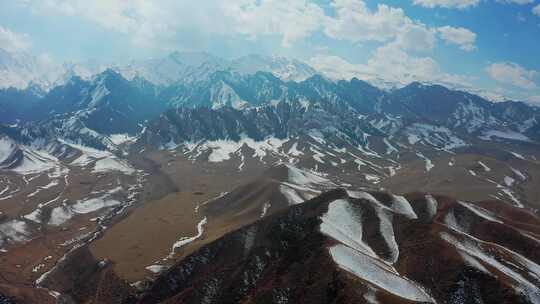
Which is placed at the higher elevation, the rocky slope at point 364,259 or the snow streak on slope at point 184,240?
the rocky slope at point 364,259

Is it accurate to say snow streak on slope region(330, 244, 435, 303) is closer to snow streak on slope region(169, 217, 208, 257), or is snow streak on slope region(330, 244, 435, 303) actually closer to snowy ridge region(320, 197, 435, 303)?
snowy ridge region(320, 197, 435, 303)

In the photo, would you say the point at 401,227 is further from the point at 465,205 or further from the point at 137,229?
the point at 137,229

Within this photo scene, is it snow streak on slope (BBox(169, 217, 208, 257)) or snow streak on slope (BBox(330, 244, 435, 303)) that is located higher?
snow streak on slope (BBox(330, 244, 435, 303))

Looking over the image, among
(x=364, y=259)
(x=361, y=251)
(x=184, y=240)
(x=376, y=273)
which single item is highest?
(x=376, y=273)

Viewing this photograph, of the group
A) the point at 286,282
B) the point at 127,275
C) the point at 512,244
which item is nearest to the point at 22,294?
the point at 127,275

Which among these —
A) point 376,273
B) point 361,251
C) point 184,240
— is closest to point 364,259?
point 376,273

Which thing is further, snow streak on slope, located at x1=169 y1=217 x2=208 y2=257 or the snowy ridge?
snow streak on slope, located at x1=169 y1=217 x2=208 y2=257

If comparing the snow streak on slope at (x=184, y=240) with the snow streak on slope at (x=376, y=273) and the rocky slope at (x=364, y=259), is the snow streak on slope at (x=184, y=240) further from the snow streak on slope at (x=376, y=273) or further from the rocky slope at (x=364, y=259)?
the snow streak on slope at (x=376, y=273)

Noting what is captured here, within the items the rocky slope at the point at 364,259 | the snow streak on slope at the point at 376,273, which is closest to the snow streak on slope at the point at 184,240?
the rocky slope at the point at 364,259

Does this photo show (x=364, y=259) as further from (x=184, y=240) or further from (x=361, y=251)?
(x=184, y=240)

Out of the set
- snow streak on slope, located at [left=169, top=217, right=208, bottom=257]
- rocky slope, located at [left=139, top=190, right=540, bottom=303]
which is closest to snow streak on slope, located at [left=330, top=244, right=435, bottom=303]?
rocky slope, located at [left=139, top=190, right=540, bottom=303]

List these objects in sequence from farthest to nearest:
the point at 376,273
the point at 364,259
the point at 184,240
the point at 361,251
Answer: the point at 184,240 < the point at 361,251 < the point at 364,259 < the point at 376,273
